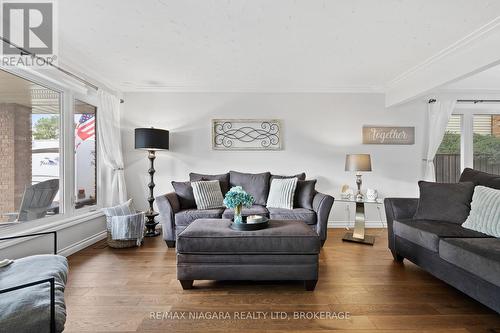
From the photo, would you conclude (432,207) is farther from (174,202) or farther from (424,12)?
(174,202)

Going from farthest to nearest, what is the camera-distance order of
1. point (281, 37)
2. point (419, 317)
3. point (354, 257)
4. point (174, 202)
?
point (174, 202) < point (354, 257) < point (281, 37) < point (419, 317)

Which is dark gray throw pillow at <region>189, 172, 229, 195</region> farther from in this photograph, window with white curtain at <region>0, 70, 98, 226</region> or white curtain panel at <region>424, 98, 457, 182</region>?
white curtain panel at <region>424, 98, 457, 182</region>

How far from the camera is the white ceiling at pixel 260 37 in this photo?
210 cm

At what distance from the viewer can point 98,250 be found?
3.22m

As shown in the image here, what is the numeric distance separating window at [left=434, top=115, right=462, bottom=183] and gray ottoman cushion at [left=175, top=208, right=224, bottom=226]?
13.0 ft

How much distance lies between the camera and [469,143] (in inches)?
171

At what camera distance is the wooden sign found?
170 inches

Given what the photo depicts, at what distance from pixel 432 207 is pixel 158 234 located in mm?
3688

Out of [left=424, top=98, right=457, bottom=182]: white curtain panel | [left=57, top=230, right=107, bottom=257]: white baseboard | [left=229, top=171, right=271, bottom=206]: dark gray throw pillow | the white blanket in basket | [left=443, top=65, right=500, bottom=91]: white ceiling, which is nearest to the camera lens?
[left=57, top=230, right=107, bottom=257]: white baseboard

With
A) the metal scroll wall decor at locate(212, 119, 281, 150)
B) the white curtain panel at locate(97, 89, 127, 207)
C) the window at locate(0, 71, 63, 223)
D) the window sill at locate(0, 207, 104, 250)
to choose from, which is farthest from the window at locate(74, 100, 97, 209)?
the metal scroll wall decor at locate(212, 119, 281, 150)

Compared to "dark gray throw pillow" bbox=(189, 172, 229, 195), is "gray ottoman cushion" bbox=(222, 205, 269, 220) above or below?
below

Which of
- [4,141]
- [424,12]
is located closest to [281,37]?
[424,12]

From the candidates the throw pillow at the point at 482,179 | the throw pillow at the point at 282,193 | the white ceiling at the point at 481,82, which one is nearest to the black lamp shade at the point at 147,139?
the throw pillow at the point at 282,193

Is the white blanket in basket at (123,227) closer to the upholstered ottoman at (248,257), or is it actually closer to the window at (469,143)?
the upholstered ottoman at (248,257)
